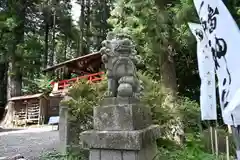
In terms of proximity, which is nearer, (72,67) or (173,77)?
(173,77)

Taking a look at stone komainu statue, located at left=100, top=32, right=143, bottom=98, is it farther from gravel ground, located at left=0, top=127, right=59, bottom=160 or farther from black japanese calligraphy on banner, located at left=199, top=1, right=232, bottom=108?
gravel ground, located at left=0, top=127, right=59, bottom=160

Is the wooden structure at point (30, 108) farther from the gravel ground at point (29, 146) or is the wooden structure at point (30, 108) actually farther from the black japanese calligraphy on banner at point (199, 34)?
the black japanese calligraphy on banner at point (199, 34)

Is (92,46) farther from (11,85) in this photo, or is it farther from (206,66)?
(206,66)

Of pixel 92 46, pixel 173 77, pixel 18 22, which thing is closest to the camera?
pixel 173 77

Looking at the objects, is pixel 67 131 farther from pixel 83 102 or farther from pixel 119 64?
pixel 119 64

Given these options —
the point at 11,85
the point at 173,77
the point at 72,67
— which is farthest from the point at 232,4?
the point at 11,85

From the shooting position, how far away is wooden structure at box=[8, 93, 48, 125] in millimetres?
15078

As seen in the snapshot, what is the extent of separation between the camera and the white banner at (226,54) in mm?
1940

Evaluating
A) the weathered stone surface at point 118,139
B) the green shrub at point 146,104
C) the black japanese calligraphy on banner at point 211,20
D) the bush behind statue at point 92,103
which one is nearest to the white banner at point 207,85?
the black japanese calligraphy on banner at point 211,20

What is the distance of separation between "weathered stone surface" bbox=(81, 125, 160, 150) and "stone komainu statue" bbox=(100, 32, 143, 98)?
1.70ft

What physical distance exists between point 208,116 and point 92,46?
18923mm

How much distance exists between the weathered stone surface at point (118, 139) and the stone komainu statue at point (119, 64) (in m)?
0.52

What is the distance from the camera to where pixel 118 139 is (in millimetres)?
2898

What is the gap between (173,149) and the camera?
185 inches
